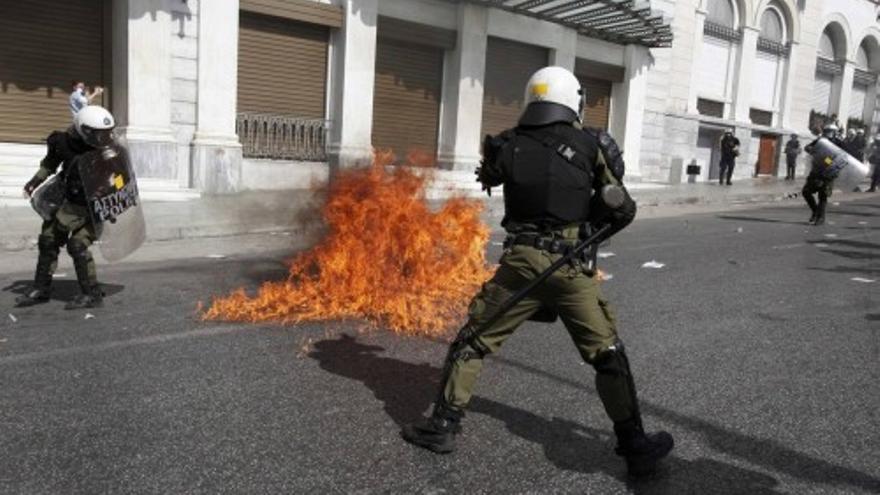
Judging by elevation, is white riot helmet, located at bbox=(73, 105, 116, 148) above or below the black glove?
above

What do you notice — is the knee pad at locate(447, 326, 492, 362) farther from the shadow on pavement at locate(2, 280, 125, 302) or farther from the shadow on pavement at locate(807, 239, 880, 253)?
the shadow on pavement at locate(807, 239, 880, 253)

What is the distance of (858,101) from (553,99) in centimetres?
3796

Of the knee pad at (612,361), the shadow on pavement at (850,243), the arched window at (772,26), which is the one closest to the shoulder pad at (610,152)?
the knee pad at (612,361)

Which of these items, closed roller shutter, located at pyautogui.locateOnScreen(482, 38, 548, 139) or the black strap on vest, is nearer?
the black strap on vest

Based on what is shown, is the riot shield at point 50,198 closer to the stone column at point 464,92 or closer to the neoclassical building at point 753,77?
the stone column at point 464,92

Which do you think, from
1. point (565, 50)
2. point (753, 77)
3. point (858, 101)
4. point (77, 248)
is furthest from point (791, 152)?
point (77, 248)

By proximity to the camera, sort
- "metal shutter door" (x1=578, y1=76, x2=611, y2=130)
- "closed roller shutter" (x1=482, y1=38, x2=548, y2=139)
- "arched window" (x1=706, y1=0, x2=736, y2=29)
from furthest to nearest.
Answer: "arched window" (x1=706, y1=0, x2=736, y2=29) < "metal shutter door" (x1=578, y1=76, x2=611, y2=130) < "closed roller shutter" (x1=482, y1=38, x2=548, y2=139)

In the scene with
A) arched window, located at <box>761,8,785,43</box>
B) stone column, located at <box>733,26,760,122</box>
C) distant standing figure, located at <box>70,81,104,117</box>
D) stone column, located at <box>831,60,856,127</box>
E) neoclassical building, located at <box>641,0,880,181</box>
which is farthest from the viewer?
stone column, located at <box>831,60,856,127</box>

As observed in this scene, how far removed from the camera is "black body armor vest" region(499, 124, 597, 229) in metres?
3.35

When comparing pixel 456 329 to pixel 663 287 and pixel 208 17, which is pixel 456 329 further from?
pixel 208 17

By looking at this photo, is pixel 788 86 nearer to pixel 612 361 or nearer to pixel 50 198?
pixel 50 198

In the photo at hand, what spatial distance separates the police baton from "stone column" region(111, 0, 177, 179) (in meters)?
11.5

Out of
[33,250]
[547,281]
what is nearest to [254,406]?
[547,281]

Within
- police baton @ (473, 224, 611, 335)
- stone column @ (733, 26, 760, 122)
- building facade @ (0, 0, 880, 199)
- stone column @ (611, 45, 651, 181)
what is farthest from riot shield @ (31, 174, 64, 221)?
stone column @ (733, 26, 760, 122)
